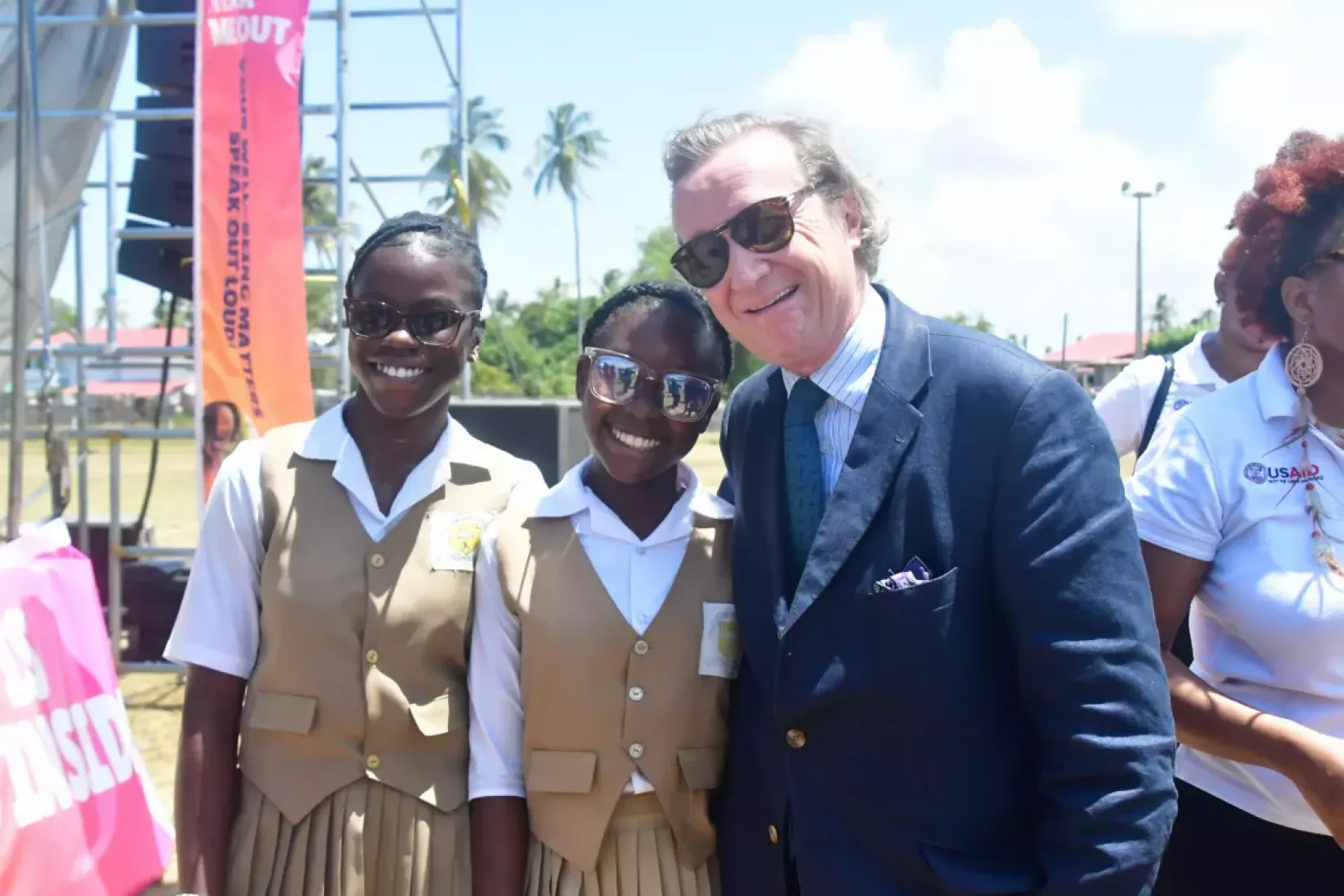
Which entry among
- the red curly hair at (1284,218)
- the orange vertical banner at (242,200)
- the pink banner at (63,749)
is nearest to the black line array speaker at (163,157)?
the orange vertical banner at (242,200)

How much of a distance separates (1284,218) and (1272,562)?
616 millimetres

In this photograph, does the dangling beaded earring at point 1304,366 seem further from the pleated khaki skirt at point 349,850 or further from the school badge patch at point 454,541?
the pleated khaki skirt at point 349,850

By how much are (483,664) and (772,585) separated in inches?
20.9

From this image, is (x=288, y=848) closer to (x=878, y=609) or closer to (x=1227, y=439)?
(x=878, y=609)

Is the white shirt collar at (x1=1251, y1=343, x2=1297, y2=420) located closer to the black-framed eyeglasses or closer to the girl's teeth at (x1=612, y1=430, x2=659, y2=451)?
the girl's teeth at (x1=612, y1=430, x2=659, y2=451)


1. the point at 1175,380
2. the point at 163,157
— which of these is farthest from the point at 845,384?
the point at 163,157

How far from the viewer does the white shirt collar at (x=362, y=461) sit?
1.84 metres

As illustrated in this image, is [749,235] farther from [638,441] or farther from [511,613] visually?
[511,613]

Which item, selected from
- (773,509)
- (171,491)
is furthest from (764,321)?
(171,491)

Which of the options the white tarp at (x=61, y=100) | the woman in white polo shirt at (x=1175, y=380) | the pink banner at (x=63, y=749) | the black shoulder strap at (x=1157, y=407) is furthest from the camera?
the white tarp at (x=61, y=100)

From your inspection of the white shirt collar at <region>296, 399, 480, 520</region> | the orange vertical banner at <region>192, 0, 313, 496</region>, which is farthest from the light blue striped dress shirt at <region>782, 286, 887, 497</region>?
the orange vertical banner at <region>192, 0, 313, 496</region>

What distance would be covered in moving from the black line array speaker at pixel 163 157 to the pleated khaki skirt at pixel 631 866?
486 cm

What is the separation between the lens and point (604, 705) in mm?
1705

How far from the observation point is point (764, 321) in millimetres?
1590
